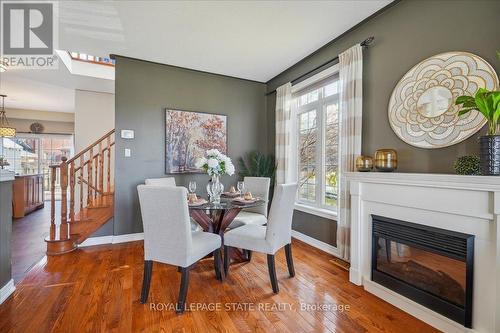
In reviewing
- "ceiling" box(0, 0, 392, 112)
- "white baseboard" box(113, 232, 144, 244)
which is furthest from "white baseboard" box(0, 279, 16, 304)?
"ceiling" box(0, 0, 392, 112)

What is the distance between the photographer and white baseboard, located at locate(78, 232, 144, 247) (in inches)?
129

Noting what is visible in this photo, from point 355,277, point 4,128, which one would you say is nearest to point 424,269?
point 355,277

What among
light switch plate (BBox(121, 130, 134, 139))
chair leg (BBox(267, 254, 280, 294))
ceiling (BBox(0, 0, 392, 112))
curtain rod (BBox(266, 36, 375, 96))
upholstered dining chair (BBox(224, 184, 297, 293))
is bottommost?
chair leg (BBox(267, 254, 280, 294))

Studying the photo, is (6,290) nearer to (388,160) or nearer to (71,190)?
(71,190)

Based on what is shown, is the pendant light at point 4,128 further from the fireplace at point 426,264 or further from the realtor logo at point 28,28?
the fireplace at point 426,264

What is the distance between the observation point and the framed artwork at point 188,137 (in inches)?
146

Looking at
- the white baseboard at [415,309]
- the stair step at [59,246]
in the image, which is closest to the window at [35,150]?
the stair step at [59,246]

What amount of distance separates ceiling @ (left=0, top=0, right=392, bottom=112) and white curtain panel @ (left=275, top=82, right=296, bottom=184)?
476 millimetres

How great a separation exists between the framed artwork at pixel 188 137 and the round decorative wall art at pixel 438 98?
2690 mm

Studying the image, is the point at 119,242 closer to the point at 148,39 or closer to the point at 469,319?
the point at 148,39

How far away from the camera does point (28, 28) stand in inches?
104

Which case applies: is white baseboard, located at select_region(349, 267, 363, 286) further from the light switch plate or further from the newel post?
the newel post

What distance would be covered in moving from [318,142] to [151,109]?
2.64 meters

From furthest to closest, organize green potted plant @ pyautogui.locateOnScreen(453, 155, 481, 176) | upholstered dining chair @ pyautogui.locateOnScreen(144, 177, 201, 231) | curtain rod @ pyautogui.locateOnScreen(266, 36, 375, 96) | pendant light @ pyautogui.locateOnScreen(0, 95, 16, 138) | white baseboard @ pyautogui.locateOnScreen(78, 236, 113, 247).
Result: pendant light @ pyautogui.locateOnScreen(0, 95, 16, 138)
white baseboard @ pyautogui.locateOnScreen(78, 236, 113, 247)
upholstered dining chair @ pyautogui.locateOnScreen(144, 177, 201, 231)
curtain rod @ pyautogui.locateOnScreen(266, 36, 375, 96)
green potted plant @ pyautogui.locateOnScreen(453, 155, 481, 176)
